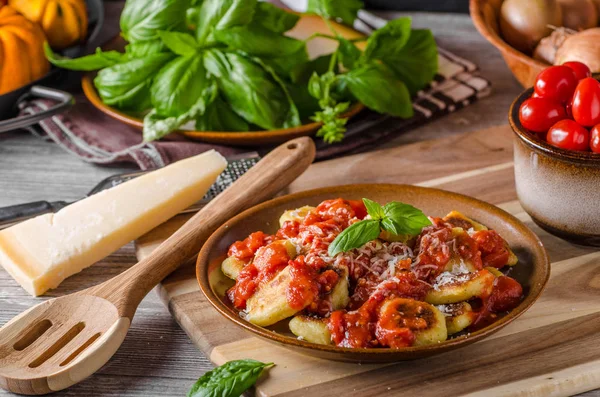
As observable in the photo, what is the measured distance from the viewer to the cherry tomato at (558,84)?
1.91m

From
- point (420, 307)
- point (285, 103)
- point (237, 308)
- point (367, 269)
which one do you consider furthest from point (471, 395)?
point (285, 103)

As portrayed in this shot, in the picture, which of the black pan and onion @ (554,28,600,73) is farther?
the black pan

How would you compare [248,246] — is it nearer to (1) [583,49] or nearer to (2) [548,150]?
(2) [548,150]

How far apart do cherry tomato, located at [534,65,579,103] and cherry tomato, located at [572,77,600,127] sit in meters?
0.08

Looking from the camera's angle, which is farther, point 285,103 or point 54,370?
point 285,103

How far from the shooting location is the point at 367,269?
1.68 m

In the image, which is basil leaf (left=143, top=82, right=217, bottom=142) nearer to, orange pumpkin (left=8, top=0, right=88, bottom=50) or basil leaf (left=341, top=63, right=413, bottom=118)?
basil leaf (left=341, top=63, right=413, bottom=118)

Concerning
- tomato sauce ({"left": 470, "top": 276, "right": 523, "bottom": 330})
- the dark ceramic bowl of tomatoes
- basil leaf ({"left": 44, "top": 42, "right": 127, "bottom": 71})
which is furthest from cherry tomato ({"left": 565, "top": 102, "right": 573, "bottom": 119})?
basil leaf ({"left": 44, "top": 42, "right": 127, "bottom": 71})

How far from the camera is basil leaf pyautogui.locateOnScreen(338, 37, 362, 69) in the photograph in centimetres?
266

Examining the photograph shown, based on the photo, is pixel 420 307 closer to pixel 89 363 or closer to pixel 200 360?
pixel 200 360

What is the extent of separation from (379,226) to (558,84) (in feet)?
1.96

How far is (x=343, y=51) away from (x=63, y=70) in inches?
42.2

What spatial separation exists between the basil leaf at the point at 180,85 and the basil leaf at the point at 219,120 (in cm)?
8

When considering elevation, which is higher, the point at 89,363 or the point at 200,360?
the point at 89,363
